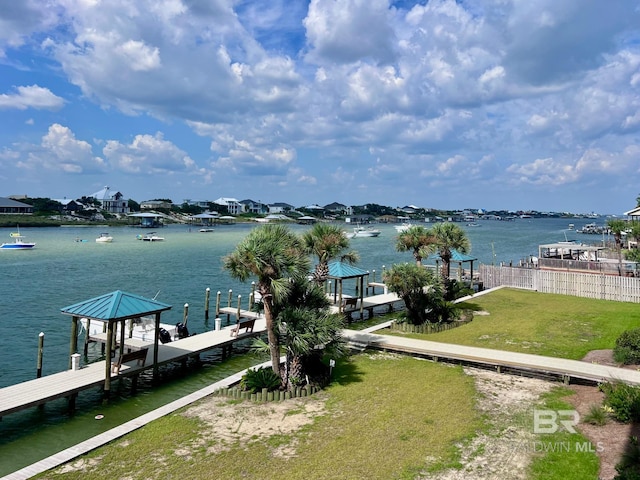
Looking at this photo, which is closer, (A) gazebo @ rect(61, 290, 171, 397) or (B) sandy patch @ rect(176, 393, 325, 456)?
(B) sandy patch @ rect(176, 393, 325, 456)

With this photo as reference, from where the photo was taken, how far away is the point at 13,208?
148 m

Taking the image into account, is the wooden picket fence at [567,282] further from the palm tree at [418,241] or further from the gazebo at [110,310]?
the gazebo at [110,310]

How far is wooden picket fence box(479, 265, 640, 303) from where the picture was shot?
29.1m

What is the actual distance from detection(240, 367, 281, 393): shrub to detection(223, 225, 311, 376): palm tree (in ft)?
1.39

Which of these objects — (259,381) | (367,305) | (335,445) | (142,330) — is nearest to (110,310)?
(259,381)

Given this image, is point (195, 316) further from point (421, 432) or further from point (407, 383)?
point (421, 432)

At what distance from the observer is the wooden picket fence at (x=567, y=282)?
29109 millimetres

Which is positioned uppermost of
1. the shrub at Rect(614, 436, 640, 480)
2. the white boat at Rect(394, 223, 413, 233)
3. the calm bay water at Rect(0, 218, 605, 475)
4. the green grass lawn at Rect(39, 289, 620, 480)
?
the white boat at Rect(394, 223, 413, 233)

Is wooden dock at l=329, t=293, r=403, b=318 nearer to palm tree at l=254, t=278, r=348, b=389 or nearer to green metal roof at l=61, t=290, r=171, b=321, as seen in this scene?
palm tree at l=254, t=278, r=348, b=389

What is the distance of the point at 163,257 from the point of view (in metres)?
64.5

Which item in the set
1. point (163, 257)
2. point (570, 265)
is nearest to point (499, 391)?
point (570, 265)

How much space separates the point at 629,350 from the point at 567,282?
16803 millimetres

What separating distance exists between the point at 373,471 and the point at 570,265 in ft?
111

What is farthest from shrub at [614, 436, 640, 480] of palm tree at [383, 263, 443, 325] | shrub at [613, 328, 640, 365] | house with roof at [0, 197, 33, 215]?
house with roof at [0, 197, 33, 215]
